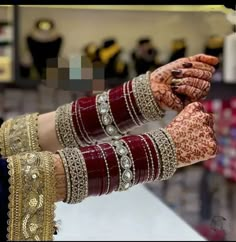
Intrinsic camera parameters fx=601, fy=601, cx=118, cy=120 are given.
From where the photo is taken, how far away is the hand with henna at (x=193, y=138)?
78cm

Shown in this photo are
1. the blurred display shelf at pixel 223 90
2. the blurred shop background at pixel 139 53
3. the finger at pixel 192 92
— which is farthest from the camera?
the blurred display shelf at pixel 223 90

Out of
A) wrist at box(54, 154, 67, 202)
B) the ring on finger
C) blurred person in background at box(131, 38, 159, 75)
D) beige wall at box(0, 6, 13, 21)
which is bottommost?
wrist at box(54, 154, 67, 202)

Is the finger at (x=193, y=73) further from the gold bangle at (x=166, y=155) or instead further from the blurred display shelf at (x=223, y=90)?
the blurred display shelf at (x=223, y=90)

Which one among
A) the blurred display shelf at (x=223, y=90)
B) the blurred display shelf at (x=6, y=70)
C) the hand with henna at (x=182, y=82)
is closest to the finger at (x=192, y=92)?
the hand with henna at (x=182, y=82)

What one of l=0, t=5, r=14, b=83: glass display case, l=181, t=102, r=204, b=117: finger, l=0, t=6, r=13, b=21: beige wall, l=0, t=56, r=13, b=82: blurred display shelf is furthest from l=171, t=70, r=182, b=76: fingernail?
l=0, t=56, r=13, b=82: blurred display shelf

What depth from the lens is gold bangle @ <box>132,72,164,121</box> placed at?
0.94 m

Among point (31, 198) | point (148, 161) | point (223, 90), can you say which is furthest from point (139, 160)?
point (223, 90)

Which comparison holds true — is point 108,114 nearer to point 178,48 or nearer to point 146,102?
point 146,102

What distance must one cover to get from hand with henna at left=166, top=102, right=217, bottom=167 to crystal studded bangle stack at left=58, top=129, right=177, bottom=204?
0.04 feet

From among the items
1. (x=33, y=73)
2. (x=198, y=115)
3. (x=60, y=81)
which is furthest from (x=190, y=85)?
(x=33, y=73)

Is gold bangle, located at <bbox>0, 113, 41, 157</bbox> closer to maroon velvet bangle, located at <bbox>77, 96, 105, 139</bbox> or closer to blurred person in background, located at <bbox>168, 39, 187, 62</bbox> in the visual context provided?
→ maroon velvet bangle, located at <bbox>77, 96, 105, 139</bbox>

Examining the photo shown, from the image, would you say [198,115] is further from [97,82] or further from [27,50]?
[27,50]

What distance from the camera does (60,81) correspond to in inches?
39.6

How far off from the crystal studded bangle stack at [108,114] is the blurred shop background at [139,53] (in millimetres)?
56
